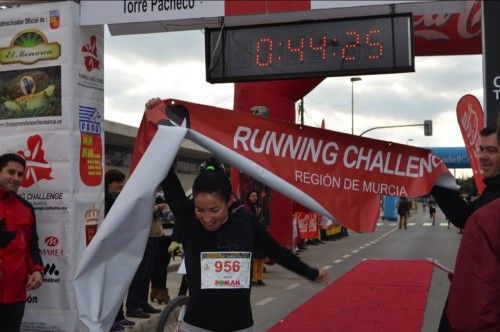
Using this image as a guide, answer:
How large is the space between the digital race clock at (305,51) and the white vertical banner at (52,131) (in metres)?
1.51

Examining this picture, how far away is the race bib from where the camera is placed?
10.9ft

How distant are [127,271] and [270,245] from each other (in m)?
0.98

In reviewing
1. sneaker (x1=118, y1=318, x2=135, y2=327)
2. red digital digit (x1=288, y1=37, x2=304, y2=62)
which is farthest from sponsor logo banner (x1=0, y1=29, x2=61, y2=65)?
sneaker (x1=118, y1=318, x2=135, y2=327)

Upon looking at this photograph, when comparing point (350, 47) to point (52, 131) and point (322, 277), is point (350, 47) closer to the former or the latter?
point (52, 131)

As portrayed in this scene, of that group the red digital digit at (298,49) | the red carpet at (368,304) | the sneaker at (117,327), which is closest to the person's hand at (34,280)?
the sneaker at (117,327)

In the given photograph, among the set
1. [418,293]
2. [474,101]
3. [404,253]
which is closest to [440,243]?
[404,253]

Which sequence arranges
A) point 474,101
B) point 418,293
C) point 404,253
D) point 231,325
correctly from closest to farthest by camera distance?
point 231,325, point 474,101, point 418,293, point 404,253

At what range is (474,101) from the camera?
238 inches

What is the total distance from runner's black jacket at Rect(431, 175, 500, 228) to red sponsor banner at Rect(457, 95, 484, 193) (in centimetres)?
126

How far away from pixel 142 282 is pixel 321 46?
349 cm

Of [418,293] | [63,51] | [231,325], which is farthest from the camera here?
[418,293]

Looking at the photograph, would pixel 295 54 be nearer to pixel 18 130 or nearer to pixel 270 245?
pixel 18 130

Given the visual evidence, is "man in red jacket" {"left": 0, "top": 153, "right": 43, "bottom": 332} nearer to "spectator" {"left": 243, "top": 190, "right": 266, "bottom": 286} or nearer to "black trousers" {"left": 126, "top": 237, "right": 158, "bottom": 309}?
"black trousers" {"left": 126, "top": 237, "right": 158, "bottom": 309}

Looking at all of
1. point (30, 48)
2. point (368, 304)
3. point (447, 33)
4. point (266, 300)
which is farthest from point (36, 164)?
point (447, 33)
